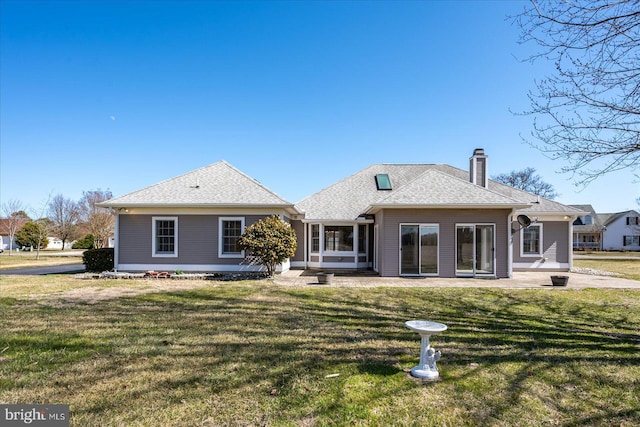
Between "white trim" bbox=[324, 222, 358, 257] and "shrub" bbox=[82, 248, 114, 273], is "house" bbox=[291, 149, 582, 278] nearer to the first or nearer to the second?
"white trim" bbox=[324, 222, 358, 257]

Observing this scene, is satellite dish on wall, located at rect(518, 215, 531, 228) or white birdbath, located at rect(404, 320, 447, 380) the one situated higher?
satellite dish on wall, located at rect(518, 215, 531, 228)

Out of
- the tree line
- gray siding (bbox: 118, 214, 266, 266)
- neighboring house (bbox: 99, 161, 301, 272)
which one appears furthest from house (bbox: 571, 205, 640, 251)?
the tree line

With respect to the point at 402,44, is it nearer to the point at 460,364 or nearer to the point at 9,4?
the point at 460,364

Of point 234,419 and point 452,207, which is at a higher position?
point 452,207

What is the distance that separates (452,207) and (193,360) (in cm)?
1179

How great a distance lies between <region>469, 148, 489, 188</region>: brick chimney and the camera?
17406 mm

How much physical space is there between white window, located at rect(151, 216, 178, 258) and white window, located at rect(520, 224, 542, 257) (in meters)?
17.8

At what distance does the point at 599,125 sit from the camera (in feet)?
17.7

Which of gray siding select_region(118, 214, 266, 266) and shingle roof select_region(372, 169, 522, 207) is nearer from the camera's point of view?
shingle roof select_region(372, 169, 522, 207)

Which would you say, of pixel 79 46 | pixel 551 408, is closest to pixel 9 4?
pixel 79 46

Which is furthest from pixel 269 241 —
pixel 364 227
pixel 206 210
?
pixel 364 227

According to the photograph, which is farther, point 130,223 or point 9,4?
point 130,223

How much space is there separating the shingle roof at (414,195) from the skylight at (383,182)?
27 centimetres

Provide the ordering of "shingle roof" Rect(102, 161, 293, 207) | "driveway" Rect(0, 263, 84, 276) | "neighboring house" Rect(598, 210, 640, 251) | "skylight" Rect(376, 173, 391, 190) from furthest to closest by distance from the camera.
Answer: "neighboring house" Rect(598, 210, 640, 251) < "skylight" Rect(376, 173, 391, 190) < "driveway" Rect(0, 263, 84, 276) < "shingle roof" Rect(102, 161, 293, 207)
